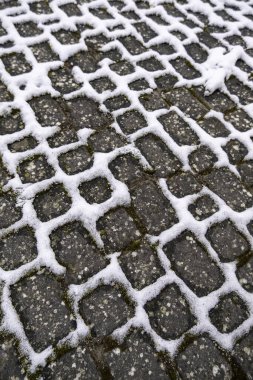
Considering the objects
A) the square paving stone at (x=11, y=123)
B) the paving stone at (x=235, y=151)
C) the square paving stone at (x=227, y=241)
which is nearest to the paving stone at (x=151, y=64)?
the paving stone at (x=235, y=151)

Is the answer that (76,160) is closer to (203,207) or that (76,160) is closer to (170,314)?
(203,207)

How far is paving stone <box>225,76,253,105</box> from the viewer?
2.84 metres

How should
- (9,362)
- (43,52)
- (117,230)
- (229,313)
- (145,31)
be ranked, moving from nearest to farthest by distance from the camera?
(9,362) < (229,313) < (117,230) < (43,52) < (145,31)

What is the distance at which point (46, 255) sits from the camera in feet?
6.25

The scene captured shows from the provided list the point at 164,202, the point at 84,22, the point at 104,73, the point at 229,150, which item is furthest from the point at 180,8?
the point at 164,202

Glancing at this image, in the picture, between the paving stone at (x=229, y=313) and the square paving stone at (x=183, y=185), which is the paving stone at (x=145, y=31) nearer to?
the square paving stone at (x=183, y=185)

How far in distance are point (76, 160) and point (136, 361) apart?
134 cm

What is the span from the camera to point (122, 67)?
290 cm

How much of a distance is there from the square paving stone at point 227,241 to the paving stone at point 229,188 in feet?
0.56

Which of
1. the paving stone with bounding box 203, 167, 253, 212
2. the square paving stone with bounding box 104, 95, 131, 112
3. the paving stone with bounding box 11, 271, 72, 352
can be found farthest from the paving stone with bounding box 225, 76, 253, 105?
the paving stone with bounding box 11, 271, 72, 352

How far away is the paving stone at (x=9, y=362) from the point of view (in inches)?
62.4

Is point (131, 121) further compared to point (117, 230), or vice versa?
point (131, 121)

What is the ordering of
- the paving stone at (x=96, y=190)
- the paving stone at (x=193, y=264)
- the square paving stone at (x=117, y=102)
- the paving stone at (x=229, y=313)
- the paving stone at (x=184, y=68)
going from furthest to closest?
the paving stone at (x=184, y=68)
the square paving stone at (x=117, y=102)
the paving stone at (x=96, y=190)
the paving stone at (x=193, y=264)
the paving stone at (x=229, y=313)

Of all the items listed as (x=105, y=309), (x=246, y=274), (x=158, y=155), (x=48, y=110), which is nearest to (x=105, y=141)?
(x=158, y=155)
